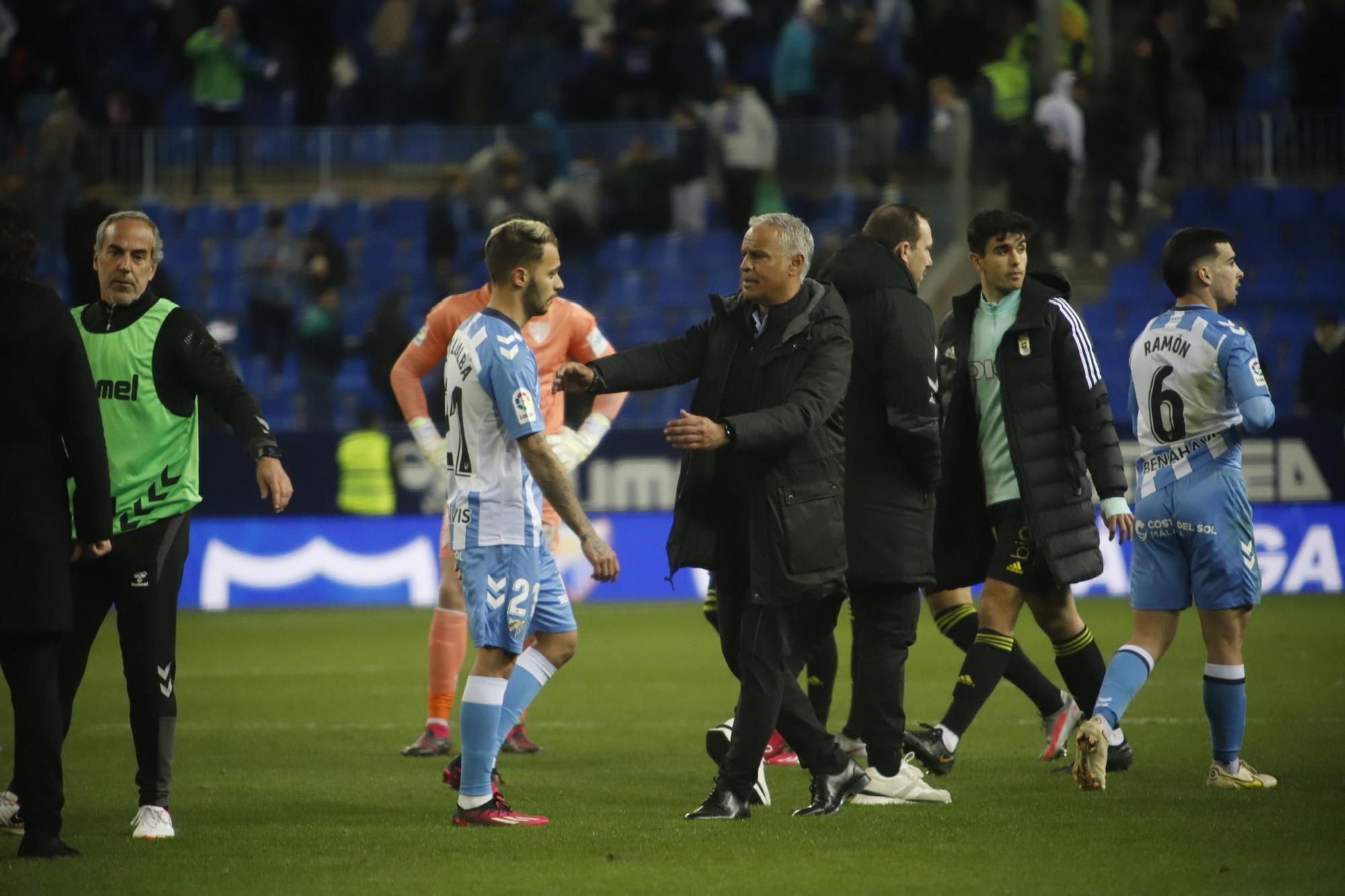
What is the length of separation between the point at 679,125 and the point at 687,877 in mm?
15759

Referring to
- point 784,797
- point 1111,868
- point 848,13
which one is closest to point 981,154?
point 848,13

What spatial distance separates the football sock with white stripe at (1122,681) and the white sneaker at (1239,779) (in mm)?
418

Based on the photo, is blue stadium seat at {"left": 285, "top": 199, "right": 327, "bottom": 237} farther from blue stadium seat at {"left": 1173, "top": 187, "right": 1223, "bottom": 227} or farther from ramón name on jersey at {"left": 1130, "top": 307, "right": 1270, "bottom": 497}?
ramón name on jersey at {"left": 1130, "top": 307, "right": 1270, "bottom": 497}

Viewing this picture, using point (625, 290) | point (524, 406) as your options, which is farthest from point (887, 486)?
point (625, 290)

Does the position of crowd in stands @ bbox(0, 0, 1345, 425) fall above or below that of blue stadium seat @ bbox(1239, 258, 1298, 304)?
above

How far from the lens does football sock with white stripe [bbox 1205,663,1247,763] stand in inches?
282

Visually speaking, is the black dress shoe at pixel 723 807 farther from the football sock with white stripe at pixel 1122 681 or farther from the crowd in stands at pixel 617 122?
the crowd in stands at pixel 617 122

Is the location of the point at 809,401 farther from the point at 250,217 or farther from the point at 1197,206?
the point at 250,217

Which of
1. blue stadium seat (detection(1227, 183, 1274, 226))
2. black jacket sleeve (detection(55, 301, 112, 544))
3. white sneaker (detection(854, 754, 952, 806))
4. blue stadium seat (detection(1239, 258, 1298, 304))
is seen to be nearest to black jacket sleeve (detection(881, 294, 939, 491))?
white sneaker (detection(854, 754, 952, 806))

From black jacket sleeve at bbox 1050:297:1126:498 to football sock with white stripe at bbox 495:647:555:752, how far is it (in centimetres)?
229

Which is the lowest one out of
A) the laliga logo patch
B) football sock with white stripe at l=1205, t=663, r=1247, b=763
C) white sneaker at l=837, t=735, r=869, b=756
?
white sneaker at l=837, t=735, r=869, b=756

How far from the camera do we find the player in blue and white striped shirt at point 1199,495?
7.15 meters

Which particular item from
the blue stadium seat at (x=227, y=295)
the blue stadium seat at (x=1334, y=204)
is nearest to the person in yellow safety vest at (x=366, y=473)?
the blue stadium seat at (x=227, y=295)

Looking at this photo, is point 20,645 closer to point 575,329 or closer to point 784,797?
point 784,797
